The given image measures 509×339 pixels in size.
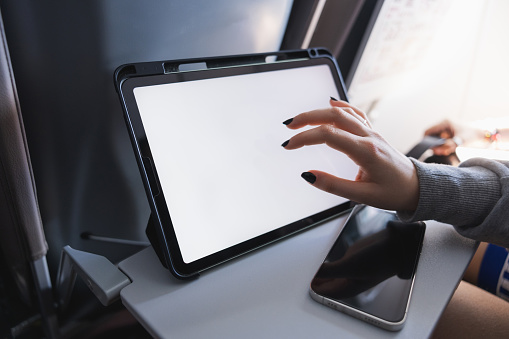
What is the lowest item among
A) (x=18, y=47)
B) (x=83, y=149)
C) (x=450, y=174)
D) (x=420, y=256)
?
(x=420, y=256)

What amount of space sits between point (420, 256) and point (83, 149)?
0.52 metres

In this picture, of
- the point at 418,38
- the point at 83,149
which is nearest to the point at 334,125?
the point at 83,149

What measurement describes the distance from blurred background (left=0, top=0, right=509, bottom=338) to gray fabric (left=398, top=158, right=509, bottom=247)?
16.5 inches

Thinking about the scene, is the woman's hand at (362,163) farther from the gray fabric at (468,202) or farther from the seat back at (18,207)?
the seat back at (18,207)

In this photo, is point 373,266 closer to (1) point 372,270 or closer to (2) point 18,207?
(1) point 372,270

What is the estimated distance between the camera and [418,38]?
3.80 ft

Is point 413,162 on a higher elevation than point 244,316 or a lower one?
higher

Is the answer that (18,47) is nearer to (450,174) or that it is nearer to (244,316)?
(244,316)

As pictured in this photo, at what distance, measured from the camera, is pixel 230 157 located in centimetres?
48

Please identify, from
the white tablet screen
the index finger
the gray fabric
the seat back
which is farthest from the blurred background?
the gray fabric

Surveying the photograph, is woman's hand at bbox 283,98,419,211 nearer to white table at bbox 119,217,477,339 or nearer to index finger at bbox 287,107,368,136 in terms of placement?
index finger at bbox 287,107,368,136

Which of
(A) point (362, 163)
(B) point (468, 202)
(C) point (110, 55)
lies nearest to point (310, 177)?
(A) point (362, 163)

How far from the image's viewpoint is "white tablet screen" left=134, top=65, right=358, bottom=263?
0.43 metres

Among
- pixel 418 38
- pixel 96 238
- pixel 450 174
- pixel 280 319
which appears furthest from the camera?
pixel 418 38
